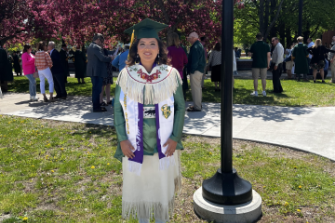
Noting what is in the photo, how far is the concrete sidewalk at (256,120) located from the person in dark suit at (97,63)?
670 mm

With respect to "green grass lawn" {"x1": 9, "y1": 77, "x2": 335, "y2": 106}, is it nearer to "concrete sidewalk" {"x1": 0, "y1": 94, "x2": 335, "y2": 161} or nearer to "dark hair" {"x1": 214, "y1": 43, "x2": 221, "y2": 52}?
"concrete sidewalk" {"x1": 0, "y1": 94, "x2": 335, "y2": 161}

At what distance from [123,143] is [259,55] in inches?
311

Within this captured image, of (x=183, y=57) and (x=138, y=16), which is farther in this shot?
(x=138, y=16)

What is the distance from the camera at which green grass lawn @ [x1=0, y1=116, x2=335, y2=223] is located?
3492 millimetres

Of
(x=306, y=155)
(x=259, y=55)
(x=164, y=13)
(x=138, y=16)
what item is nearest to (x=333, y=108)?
(x=259, y=55)

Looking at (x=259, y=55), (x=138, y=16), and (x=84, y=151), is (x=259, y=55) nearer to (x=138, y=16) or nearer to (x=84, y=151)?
(x=138, y=16)

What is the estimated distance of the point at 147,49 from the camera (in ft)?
8.84

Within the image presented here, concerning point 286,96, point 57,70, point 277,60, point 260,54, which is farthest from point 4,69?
point 286,96

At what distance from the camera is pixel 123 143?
2.68 m

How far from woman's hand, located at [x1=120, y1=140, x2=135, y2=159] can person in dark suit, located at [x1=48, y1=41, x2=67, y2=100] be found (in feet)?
27.6

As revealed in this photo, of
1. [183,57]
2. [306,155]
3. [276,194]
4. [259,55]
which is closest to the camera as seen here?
[276,194]

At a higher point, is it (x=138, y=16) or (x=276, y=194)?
(x=138, y=16)

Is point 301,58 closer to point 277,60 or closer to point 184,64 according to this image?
point 277,60

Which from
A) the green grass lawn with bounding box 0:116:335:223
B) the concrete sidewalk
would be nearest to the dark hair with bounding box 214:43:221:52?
the concrete sidewalk
